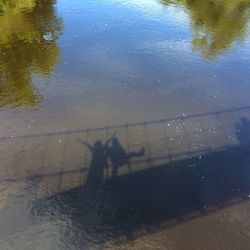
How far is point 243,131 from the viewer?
2472 centimetres

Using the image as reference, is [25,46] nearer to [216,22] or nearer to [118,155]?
[118,155]

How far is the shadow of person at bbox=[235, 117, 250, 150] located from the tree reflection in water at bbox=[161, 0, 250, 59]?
1046cm

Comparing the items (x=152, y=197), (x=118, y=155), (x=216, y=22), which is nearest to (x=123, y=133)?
(x=118, y=155)

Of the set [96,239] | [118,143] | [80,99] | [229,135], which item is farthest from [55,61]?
[96,239]

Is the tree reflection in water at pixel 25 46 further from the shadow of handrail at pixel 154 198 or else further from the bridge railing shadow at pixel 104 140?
the shadow of handrail at pixel 154 198

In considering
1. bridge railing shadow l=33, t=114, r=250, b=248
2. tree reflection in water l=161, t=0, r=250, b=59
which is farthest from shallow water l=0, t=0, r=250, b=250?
tree reflection in water l=161, t=0, r=250, b=59

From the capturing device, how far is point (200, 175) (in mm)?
21609

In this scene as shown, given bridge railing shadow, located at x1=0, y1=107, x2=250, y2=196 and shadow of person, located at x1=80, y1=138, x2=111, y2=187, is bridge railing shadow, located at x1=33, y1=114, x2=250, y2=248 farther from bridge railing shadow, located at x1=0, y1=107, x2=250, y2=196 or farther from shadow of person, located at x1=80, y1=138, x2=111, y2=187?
bridge railing shadow, located at x1=0, y1=107, x2=250, y2=196

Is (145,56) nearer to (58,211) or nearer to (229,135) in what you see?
(229,135)

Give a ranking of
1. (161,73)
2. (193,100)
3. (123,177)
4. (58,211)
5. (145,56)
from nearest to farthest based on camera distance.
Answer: (58,211)
(123,177)
(193,100)
(161,73)
(145,56)

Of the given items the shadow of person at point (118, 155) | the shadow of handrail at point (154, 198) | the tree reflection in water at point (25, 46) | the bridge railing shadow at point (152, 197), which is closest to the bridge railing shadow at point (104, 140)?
the shadow of person at point (118, 155)

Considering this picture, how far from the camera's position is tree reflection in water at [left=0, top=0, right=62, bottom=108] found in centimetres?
2887

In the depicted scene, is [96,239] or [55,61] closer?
[96,239]

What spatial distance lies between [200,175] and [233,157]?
2766 millimetres
